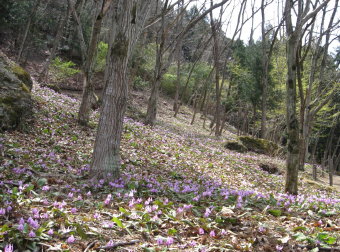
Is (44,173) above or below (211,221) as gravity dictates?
below

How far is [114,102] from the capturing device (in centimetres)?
500

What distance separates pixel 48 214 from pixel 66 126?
20.1 feet

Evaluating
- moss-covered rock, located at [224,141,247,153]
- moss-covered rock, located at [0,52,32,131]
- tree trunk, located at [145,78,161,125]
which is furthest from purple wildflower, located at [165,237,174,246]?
moss-covered rock, located at [224,141,247,153]

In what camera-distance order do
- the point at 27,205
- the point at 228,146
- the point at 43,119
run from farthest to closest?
the point at 228,146
the point at 43,119
the point at 27,205

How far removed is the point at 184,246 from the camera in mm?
2891

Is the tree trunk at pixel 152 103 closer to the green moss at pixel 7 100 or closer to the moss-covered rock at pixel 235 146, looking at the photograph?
the moss-covered rock at pixel 235 146

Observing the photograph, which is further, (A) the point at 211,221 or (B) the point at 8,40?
(B) the point at 8,40

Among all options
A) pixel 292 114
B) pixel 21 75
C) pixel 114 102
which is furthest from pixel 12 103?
pixel 292 114

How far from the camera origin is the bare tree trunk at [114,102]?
491 centimetres

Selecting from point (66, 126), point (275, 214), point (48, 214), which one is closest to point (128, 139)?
point (66, 126)

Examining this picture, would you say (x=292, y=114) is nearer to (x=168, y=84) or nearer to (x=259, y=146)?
(x=259, y=146)

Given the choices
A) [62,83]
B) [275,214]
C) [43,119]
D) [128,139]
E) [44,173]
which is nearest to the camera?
[275,214]

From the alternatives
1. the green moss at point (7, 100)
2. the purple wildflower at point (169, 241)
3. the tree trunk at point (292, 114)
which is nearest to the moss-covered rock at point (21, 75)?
the green moss at point (7, 100)

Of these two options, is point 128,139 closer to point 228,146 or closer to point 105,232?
point 105,232
